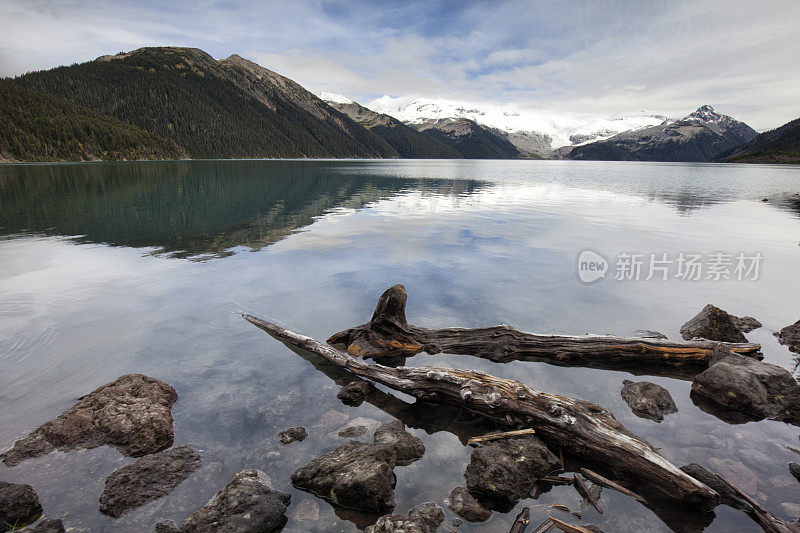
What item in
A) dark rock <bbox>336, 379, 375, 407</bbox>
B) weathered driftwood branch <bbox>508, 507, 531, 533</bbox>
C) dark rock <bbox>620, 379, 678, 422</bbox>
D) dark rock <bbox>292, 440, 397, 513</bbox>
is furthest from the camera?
dark rock <bbox>336, 379, 375, 407</bbox>

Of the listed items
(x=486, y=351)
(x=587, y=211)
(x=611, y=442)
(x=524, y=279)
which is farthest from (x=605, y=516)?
(x=587, y=211)

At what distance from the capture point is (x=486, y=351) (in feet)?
35.5

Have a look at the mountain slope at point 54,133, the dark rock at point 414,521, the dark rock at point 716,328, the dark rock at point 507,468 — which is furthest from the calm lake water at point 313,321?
the mountain slope at point 54,133

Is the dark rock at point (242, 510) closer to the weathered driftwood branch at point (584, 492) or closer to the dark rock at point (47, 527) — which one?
the dark rock at point (47, 527)

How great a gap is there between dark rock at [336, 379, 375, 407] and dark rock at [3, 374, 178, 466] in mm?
3703

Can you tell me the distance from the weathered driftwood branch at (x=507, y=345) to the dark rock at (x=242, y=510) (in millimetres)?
5121

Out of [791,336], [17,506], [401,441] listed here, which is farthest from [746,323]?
[17,506]

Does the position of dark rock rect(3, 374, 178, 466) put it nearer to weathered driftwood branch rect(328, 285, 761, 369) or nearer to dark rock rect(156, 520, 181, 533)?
dark rock rect(156, 520, 181, 533)

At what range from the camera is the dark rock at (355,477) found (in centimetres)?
596

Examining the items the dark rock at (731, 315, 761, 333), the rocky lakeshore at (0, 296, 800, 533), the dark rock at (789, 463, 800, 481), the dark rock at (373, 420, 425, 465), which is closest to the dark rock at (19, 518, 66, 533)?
the rocky lakeshore at (0, 296, 800, 533)

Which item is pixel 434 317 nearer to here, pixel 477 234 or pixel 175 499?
pixel 175 499

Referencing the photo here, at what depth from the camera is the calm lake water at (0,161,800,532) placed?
643 centimetres

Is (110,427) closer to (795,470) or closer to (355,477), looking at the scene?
(355,477)

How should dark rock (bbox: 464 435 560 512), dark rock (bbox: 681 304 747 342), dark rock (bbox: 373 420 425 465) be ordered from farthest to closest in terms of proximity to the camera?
dark rock (bbox: 681 304 747 342)
dark rock (bbox: 373 420 425 465)
dark rock (bbox: 464 435 560 512)
